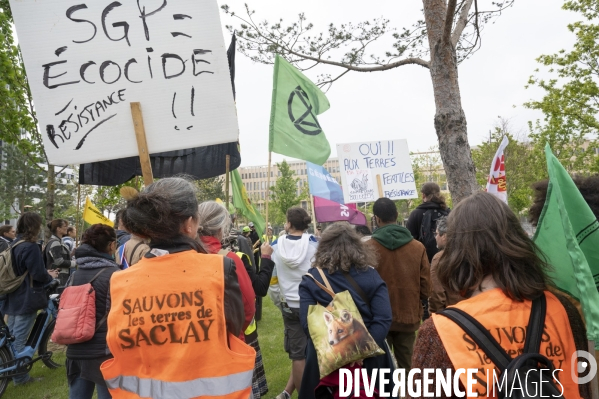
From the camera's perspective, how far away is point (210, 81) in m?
3.11

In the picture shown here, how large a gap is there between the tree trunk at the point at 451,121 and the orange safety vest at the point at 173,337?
11.2 ft

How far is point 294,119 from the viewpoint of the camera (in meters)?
4.98

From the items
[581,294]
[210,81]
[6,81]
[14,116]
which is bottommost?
[581,294]

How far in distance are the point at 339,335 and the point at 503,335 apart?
1521 mm

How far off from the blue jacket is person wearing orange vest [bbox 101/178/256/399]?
4.17 m

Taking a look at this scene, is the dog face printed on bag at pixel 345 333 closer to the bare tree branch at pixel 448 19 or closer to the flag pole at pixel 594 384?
the flag pole at pixel 594 384

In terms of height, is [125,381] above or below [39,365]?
above

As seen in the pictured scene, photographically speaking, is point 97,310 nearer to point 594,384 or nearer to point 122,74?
point 122,74

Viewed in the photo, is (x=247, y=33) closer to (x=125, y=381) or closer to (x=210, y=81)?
(x=210, y=81)

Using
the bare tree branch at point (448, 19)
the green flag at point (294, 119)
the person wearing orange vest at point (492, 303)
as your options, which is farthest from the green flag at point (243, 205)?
the person wearing orange vest at point (492, 303)

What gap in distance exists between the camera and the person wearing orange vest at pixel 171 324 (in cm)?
197

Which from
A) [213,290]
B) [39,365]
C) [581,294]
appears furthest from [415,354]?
[39,365]

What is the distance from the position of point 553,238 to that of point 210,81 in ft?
7.73

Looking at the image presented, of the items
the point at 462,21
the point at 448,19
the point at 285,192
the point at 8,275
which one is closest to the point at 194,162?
the point at 448,19
